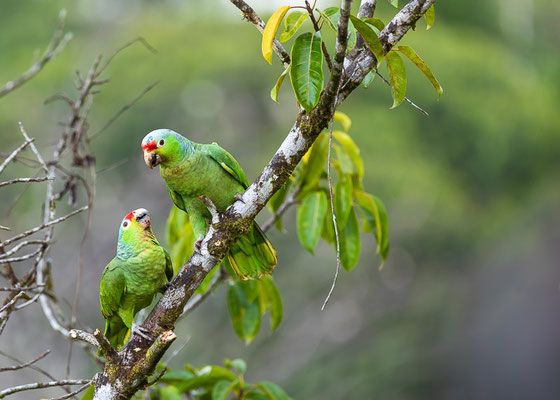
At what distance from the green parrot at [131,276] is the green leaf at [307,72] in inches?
37.9

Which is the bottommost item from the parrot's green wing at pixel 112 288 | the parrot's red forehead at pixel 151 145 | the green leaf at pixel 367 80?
the parrot's green wing at pixel 112 288

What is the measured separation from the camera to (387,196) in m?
9.67

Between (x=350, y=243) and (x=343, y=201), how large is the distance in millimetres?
234

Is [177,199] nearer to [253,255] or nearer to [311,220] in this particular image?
[253,255]

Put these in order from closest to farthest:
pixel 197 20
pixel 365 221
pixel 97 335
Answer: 1. pixel 97 335
2. pixel 365 221
3. pixel 197 20

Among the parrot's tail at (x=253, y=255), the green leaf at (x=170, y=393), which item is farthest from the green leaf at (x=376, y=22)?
the green leaf at (x=170, y=393)

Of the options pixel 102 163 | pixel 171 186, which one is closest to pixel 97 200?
pixel 102 163

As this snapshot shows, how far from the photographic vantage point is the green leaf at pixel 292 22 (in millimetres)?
A: 1863

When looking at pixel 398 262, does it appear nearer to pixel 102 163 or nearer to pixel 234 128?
pixel 234 128

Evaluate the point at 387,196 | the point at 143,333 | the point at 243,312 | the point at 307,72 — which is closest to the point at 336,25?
the point at 307,72

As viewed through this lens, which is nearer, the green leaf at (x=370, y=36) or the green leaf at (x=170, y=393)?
the green leaf at (x=370, y=36)

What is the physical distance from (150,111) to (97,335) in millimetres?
8722

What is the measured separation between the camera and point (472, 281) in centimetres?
980

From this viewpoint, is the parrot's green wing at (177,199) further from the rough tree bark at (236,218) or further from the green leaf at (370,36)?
the green leaf at (370,36)
